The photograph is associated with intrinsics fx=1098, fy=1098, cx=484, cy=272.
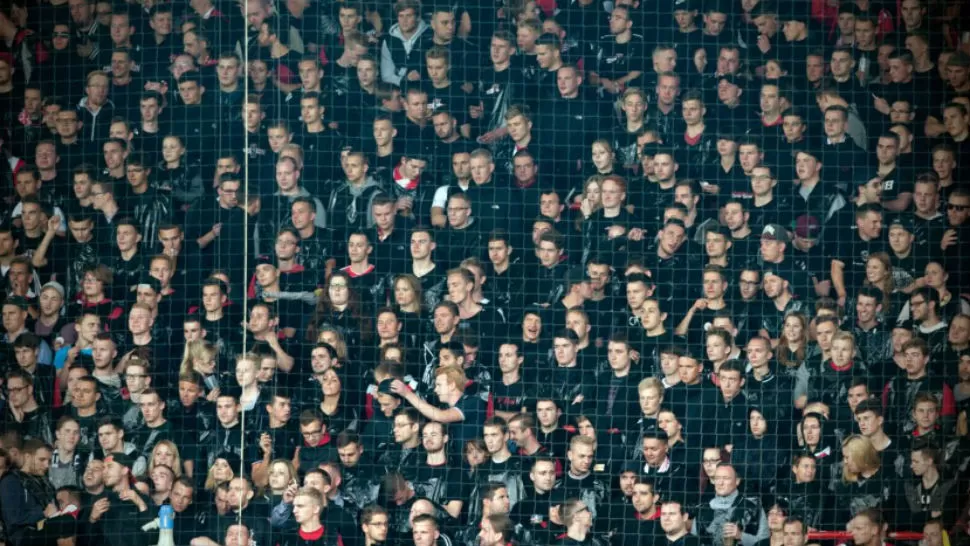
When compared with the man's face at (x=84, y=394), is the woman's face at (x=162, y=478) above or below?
below

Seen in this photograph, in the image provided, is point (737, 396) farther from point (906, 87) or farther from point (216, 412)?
point (216, 412)

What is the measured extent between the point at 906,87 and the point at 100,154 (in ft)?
6.60

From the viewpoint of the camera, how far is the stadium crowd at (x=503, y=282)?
268 cm

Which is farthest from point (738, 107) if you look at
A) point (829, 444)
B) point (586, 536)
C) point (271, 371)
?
point (271, 371)

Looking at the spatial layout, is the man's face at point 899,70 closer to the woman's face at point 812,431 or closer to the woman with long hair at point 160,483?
the woman's face at point 812,431

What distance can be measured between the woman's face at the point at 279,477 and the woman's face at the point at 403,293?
49 centimetres

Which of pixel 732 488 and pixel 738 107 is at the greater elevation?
pixel 738 107

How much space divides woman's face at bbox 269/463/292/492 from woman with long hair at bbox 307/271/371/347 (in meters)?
0.32

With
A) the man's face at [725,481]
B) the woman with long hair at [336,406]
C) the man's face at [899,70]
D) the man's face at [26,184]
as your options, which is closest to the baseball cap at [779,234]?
the man's face at [899,70]

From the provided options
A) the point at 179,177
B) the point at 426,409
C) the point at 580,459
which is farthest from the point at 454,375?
the point at 179,177

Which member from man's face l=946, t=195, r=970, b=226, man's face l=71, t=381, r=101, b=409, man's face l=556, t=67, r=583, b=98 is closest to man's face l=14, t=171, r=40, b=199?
man's face l=71, t=381, r=101, b=409

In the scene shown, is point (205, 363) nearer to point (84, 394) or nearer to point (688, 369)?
point (84, 394)

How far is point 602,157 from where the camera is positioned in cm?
271

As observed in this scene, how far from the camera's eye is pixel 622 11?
8.93 feet
